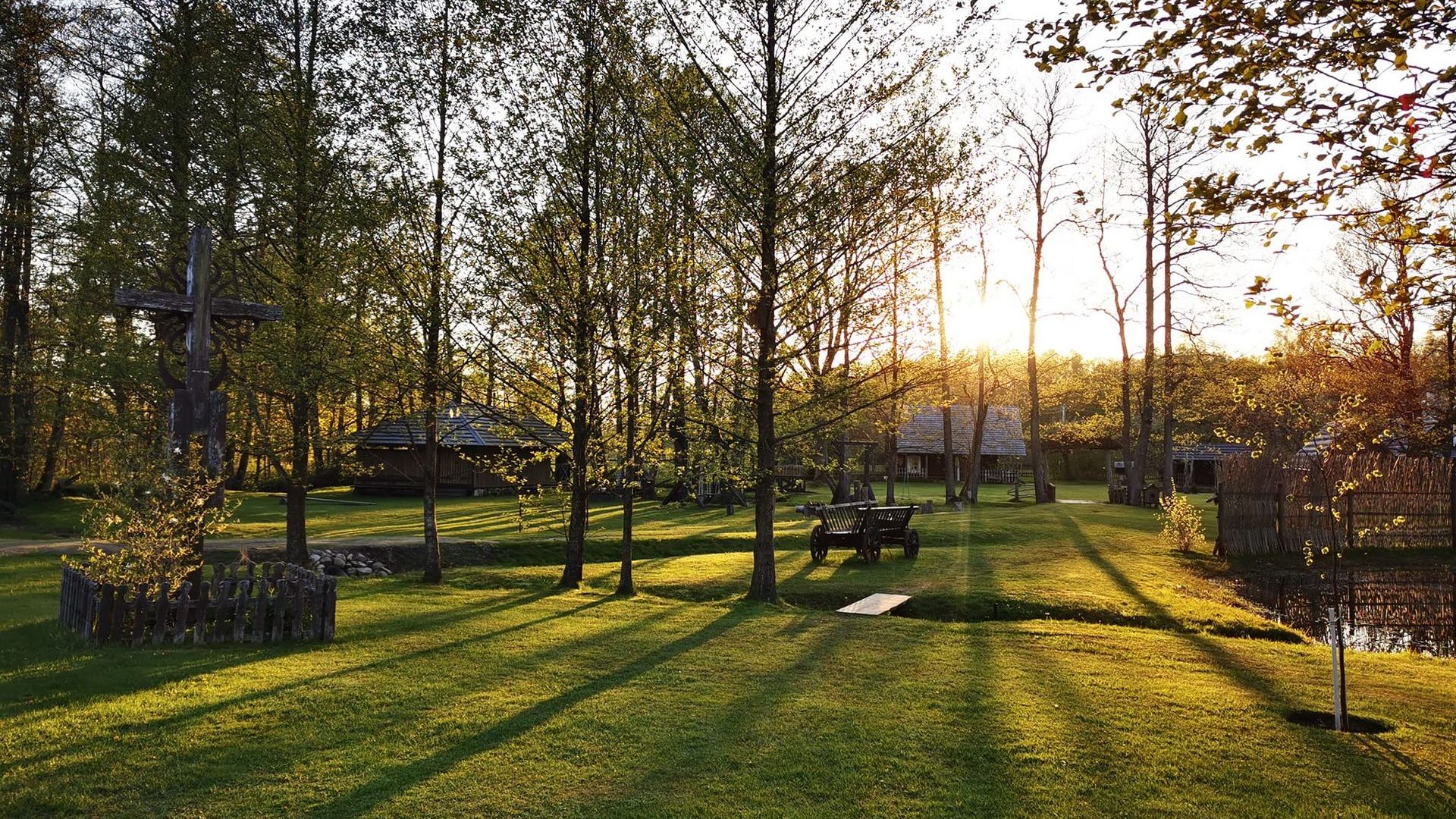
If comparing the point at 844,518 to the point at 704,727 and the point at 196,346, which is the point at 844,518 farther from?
the point at 196,346

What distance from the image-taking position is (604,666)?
8711 mm

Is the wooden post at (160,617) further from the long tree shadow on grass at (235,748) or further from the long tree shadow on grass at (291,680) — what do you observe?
the long tree shadow on grass at (235,748)

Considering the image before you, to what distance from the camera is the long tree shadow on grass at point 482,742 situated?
5.14 metres

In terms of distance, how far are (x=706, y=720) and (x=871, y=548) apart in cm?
1176

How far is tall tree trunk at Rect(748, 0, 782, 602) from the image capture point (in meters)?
12.1

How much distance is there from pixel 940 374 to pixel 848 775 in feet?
28.0

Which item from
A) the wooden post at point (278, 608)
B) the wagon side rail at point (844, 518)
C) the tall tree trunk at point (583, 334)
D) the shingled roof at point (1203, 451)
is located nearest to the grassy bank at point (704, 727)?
the wooden post at point (278, 608)

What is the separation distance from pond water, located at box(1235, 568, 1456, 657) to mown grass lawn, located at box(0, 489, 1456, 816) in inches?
103

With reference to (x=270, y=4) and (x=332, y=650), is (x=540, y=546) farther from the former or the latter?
(x=270, y=4)

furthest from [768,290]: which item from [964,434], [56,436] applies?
[964,434]

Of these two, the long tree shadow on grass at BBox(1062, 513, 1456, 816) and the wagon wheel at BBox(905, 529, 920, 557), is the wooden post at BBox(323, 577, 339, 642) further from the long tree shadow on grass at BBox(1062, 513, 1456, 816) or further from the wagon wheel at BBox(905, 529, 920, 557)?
the wagon wheel at BBox(905, 529, 920, 557)

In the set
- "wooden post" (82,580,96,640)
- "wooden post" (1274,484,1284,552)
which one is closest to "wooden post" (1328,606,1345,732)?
"wooden post" (82,580,96,640)

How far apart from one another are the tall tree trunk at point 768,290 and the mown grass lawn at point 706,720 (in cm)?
219

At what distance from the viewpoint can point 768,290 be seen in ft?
40.6
